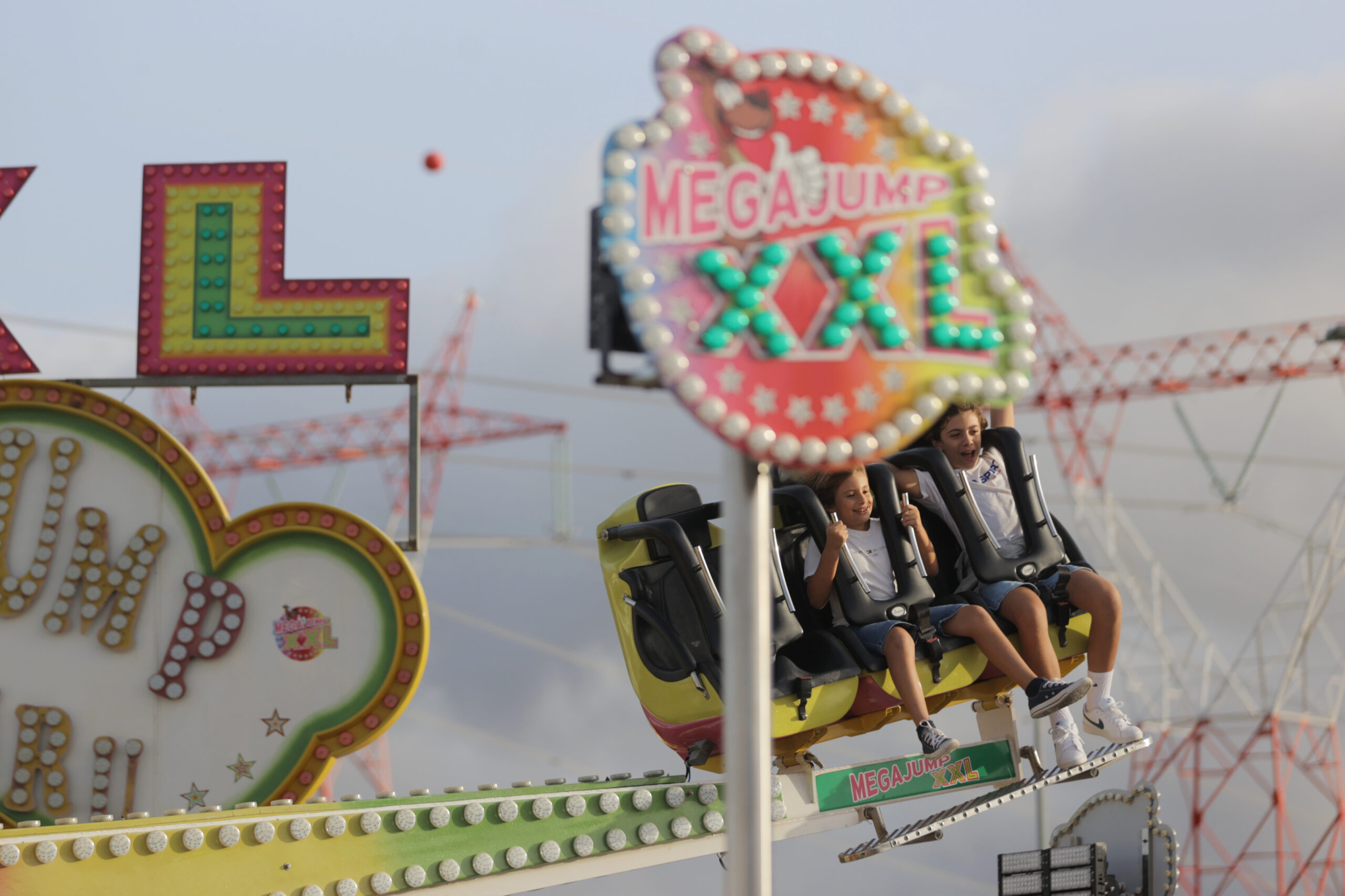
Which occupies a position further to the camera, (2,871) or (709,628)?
(709,628)

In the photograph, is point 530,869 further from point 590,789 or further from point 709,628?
point 709,628

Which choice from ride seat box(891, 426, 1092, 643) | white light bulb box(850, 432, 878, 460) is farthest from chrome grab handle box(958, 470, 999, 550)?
white light bulb box(850, 432, 878, 460)

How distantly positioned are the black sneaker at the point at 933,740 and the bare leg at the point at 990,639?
543 millimetres

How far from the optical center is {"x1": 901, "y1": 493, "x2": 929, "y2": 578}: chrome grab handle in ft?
32.2

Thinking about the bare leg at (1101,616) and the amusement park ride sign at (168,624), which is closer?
the bare leg at (1101,616)

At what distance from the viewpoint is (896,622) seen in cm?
962

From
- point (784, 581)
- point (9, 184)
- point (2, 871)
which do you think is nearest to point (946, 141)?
point (784, 581)

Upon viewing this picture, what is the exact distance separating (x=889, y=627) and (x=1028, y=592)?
0.90 metres

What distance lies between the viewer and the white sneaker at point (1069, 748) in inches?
376

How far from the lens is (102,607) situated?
1120 cm

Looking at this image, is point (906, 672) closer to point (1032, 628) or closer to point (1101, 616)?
point (1032, 628)

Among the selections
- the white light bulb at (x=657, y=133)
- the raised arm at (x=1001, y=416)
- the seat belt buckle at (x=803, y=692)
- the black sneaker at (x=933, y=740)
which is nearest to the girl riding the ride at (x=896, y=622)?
the black sneaker at (x=933, y=740)

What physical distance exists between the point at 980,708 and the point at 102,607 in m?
6.11

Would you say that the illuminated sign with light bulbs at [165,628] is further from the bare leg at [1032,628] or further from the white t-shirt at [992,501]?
the bare leg at [1032,628]
